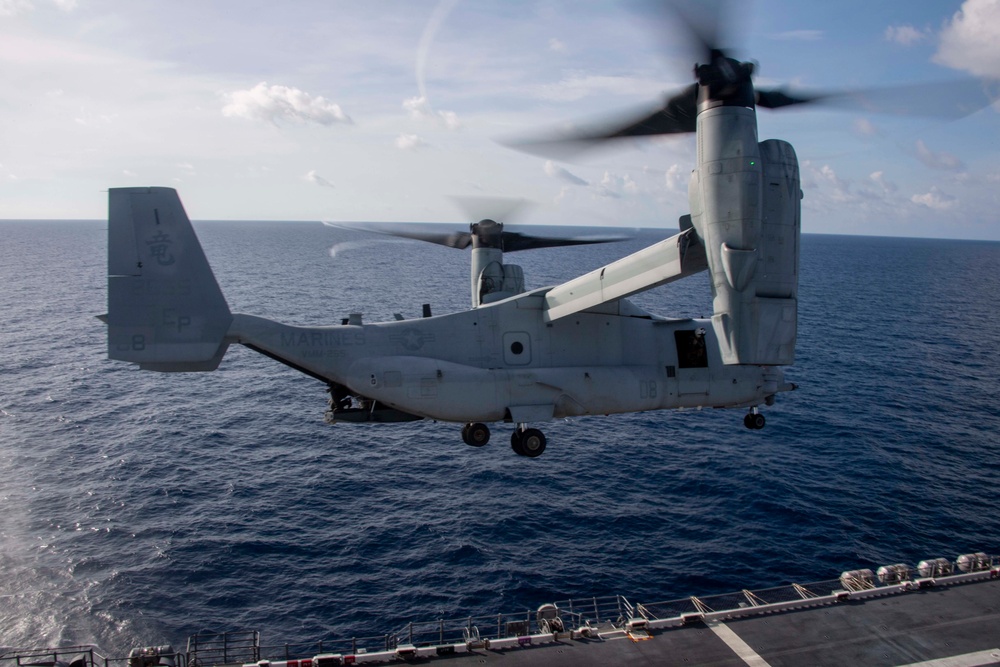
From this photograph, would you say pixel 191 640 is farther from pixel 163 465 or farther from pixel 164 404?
pixel 164 404

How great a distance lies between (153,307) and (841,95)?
20567mm

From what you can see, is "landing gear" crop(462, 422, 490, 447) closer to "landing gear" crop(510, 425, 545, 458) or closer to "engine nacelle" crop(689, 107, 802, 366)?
"landing gear" crop(510, 425, 545, 458)

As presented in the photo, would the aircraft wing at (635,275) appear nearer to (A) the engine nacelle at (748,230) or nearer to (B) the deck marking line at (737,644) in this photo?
(A) the engine nacelle at (748,230)

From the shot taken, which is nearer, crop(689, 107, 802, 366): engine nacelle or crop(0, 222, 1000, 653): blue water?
crop(689, 107, 802, 366): engine nacelle

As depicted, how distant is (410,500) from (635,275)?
30.7 metres

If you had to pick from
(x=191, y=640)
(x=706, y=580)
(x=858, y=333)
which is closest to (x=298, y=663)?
(x=191, y=640)

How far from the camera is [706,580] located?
38219 mm

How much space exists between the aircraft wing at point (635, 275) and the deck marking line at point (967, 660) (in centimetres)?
1861

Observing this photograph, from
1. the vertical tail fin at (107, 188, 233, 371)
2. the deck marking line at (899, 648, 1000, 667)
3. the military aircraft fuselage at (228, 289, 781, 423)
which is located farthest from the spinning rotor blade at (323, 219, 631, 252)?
the deck marking line at (899, 648, 1000, 667)

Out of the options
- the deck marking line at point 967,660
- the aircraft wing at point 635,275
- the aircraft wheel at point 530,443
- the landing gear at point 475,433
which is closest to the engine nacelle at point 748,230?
the aircraft wing at point 635,275

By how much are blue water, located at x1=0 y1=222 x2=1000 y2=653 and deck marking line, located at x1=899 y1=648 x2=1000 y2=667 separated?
11.6 meters

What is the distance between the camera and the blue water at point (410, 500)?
122 feet

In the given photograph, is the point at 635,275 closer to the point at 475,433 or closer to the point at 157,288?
the point at 475,433

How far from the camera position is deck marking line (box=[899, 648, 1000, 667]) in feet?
86.4
